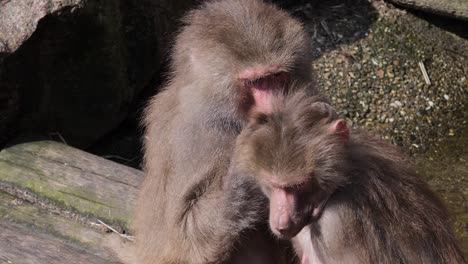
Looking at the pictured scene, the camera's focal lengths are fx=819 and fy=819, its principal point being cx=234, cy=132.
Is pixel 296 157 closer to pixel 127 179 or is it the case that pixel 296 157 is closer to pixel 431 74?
pixel 127 179

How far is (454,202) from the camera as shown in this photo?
5.79m

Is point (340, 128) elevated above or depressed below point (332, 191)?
above

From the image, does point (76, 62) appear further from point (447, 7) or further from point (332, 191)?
point (447, 7)

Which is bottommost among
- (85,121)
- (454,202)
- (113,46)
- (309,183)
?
(454,202)

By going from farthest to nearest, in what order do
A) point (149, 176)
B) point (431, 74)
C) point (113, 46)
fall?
point (431, 74) → point (113, 46) → point (149, 176)

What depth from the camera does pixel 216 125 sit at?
12.5 ft

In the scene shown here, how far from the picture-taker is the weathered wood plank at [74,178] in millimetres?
4414

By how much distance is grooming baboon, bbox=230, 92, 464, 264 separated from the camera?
3264 mm

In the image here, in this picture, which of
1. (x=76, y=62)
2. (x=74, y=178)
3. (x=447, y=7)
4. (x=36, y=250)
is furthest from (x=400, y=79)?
(x=36, y=250)

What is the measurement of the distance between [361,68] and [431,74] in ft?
1.89

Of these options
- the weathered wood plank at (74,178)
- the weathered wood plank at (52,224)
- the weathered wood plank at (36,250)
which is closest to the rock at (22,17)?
the weathered wood plank at (74,178)

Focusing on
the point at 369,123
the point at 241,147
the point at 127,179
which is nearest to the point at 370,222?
the point at 241,147

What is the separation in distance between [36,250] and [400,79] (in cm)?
365

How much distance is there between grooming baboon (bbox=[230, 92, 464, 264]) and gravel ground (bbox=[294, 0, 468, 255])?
8.13 feet
